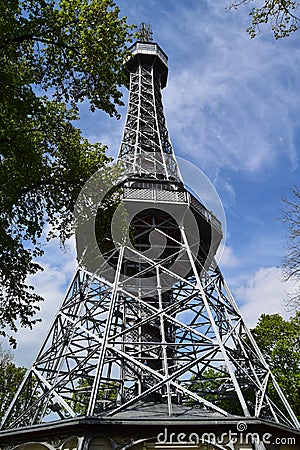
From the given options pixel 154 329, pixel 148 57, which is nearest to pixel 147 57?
pixel 148 57

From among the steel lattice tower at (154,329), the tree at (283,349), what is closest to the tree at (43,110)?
the steel lattice tower at (154,329)

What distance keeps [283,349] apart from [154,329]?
9.25 metres

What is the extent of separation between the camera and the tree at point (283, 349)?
1869cm

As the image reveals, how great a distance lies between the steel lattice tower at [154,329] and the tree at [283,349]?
6.42ft

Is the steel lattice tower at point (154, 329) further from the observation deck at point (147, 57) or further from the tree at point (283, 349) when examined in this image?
the observation deck at point (147, 57)

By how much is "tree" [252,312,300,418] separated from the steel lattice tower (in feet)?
6.42

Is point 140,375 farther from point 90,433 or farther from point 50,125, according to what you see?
point 50,125

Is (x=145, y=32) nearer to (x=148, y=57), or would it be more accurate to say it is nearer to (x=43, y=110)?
(x=148, y=57)

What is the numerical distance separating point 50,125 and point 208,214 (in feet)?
32.5

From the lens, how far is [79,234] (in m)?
9.66

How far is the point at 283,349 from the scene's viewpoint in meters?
20.0

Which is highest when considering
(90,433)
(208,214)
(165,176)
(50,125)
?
(165,176)

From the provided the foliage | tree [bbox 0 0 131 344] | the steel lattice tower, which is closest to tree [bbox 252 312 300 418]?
the steel lattice tower

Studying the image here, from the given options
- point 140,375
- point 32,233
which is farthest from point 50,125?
point 140,375
